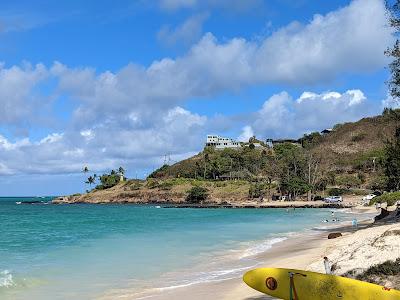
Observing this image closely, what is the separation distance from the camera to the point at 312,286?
10.7 m

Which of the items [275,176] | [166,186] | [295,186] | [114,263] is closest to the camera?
[114,263]

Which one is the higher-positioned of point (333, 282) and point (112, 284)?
point (333, 282)

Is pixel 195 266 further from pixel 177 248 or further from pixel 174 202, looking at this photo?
pixel 174 202

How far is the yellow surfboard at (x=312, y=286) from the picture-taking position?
10.1m

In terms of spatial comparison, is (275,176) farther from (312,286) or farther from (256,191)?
(312,286)

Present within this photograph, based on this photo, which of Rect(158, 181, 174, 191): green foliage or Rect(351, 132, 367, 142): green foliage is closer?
Rect(158, 181, 174, 191): green foliage

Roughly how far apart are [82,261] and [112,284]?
753 centimetres

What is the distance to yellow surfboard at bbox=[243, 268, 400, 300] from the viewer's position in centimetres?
1013

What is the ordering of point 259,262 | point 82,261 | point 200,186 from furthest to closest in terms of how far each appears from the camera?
point 200,186, point 82,261, point 259,262

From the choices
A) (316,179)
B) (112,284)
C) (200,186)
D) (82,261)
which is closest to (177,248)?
(82,261)

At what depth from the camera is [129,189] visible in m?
162

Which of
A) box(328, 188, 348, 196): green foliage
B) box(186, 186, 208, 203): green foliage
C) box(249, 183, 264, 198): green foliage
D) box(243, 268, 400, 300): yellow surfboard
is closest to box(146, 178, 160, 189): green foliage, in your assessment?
box(186, 186, 208, 203): green foliage

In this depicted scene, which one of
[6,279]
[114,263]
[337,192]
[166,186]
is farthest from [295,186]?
[6,279]

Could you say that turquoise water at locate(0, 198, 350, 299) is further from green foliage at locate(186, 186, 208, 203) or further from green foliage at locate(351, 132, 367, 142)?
green foliage at locate(351, 132, 367, 142)
